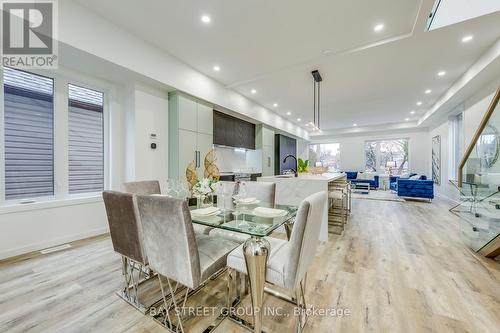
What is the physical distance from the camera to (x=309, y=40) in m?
3.06

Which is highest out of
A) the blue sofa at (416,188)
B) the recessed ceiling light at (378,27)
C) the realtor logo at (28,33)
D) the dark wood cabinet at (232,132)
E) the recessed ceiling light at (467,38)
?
the recessed ceiling light at (378,27)

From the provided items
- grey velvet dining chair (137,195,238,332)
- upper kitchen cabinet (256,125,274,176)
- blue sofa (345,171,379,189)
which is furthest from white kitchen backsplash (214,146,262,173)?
blue sofa (345,171,379,189)

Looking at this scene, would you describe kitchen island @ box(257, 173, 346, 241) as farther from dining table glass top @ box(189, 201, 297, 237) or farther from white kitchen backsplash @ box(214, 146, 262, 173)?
white kitchen backsplash @ box(214, 146, 262, 173)

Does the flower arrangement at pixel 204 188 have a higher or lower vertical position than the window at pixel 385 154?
lower

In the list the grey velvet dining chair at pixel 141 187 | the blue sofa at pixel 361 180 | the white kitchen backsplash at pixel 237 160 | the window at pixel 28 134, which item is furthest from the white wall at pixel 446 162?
the window at pixel 28 134

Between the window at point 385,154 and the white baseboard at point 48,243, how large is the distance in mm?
10932

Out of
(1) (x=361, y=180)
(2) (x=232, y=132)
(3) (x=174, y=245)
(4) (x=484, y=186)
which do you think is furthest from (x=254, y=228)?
(1) (x=361, y=180)

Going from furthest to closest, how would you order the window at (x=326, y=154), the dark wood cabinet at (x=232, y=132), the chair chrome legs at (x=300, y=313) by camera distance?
the window at (x=326, y=154) → the dark wood cabinet at (x=232, y=132) → the chair chrome legs at (x=300, y=313)

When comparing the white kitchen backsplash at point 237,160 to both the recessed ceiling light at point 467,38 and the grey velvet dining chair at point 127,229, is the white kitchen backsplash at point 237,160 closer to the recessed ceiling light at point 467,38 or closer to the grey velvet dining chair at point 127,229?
the grey velvet dining chair at point 127,229

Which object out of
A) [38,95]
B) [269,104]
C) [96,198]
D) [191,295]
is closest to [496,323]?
[191,295]

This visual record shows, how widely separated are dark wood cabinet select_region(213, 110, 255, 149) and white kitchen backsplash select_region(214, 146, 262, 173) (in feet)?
1.15

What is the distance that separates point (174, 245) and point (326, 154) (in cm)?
1127

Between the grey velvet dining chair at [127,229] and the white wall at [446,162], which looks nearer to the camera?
the grey velvet dining chair at [127,229]

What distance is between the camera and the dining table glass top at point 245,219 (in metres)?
1.41
